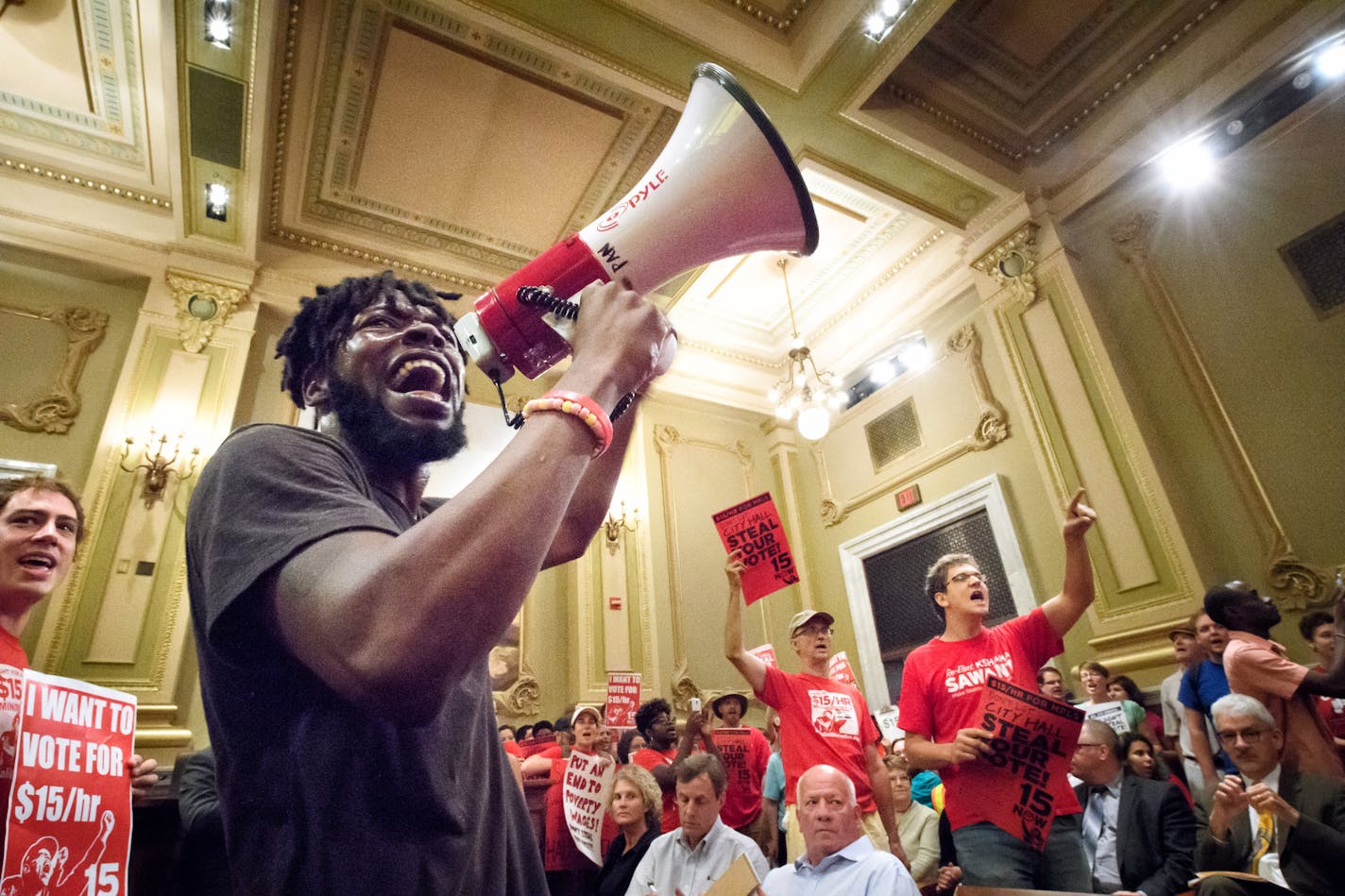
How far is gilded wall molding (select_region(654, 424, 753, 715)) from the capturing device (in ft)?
22.4

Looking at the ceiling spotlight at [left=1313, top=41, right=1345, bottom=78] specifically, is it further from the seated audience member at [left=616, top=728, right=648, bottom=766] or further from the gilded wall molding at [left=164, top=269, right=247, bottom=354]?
the gilded wall molding at [left=164, top=269, right=247, bottom=354]

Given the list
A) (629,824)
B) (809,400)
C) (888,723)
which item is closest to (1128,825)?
(629,824)

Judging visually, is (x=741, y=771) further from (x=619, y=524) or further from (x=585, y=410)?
(x=585, y=410)

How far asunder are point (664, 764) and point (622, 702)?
3.39 feet

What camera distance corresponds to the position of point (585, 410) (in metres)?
0.58

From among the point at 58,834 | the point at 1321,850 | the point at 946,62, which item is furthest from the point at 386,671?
the point at 946,62

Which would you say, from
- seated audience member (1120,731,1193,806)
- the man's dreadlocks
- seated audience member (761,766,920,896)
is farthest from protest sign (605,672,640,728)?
the man's dreadlocks

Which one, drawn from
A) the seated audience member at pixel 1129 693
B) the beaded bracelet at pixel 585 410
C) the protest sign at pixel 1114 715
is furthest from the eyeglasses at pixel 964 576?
the seated audience member at pixel 1129 693

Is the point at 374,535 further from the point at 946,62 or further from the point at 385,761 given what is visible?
the point at 946,62

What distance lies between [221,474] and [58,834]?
737mm

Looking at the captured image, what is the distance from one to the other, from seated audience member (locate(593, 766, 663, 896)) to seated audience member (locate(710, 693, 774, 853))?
0.67 meters

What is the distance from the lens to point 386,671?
0.45 metres

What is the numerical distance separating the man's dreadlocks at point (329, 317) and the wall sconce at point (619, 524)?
5950mm

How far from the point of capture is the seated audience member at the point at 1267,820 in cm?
207
